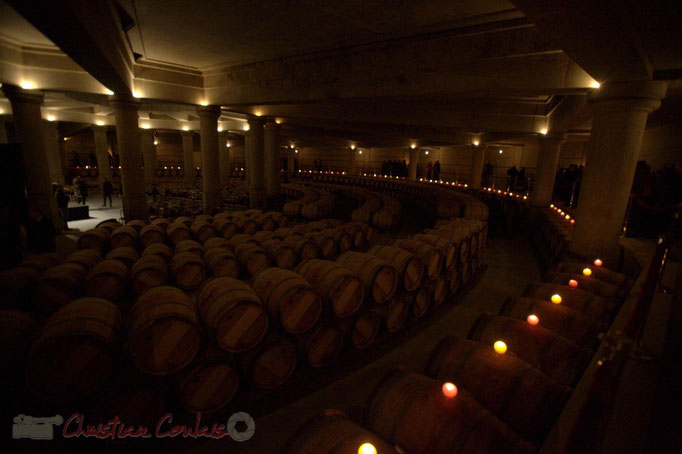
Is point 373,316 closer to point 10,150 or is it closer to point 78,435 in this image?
point 78,435

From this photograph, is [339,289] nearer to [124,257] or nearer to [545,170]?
[124,257]

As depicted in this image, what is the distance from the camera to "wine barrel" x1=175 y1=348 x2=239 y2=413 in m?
3.16

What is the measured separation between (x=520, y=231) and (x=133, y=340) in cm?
1357

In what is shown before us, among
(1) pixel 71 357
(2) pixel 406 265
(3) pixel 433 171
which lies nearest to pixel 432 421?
(2) pixel 406 265

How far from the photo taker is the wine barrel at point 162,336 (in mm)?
2941

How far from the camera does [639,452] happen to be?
5.29ft

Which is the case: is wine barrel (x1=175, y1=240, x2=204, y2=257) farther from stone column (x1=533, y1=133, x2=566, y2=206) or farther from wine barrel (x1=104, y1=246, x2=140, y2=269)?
stone column (x1=533, y1=133, x2=566, y2=206)

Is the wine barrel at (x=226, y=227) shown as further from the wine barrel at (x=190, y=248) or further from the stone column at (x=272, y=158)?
the stone column at (x=272, y=158)

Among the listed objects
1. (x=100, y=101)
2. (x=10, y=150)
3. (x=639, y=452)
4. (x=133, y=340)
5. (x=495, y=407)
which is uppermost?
(x=100, y=101)

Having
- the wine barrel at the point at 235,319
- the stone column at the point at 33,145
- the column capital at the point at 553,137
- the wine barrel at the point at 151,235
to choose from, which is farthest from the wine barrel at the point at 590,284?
the stone column at the point at 33,145

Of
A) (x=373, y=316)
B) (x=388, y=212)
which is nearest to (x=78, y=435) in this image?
(x=373, y=316)

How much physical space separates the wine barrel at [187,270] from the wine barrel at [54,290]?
125cm

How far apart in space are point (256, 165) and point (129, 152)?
237 inches

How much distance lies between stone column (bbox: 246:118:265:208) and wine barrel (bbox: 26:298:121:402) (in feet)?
42.6
